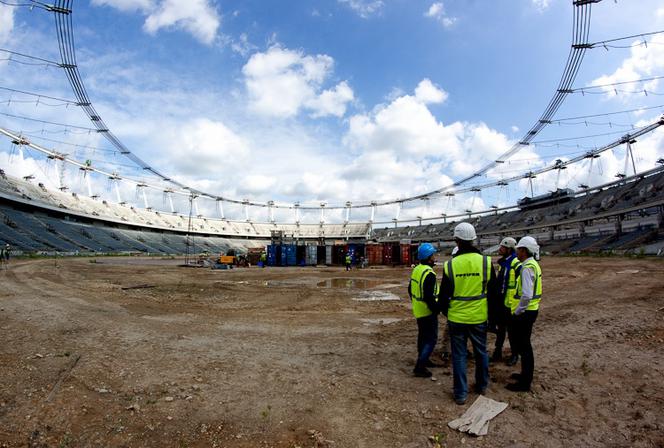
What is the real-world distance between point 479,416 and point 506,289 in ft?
6.46

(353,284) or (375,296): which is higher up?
(353,284)

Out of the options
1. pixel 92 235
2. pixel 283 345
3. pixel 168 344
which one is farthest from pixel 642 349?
pixel 92 235

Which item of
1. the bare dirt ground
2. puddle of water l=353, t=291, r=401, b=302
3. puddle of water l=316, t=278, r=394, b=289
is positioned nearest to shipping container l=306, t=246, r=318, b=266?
puddle of water l=316, t=278, r=394, b=289

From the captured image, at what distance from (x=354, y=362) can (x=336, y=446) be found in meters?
2.18

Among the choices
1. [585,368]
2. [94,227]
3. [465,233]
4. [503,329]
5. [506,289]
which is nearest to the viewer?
[465,233]

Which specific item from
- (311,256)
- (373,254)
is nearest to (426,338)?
(373,254)

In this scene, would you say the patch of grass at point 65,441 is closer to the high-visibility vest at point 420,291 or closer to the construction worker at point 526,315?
the high-visibility vest at point 420,291

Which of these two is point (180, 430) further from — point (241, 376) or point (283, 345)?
point (283, 345)

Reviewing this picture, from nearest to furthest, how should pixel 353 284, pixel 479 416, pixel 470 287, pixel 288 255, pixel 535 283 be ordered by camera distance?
pixel 479 416
pixel 470 287
pixel 535 283
pixel 353 284
pixel 288 255

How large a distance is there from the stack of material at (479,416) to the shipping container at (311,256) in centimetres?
3410

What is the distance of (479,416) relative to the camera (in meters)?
3.46

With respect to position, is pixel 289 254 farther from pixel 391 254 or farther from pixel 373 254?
pixel 391 254

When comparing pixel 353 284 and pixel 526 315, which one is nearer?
pixel 526 315

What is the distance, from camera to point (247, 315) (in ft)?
30.4
